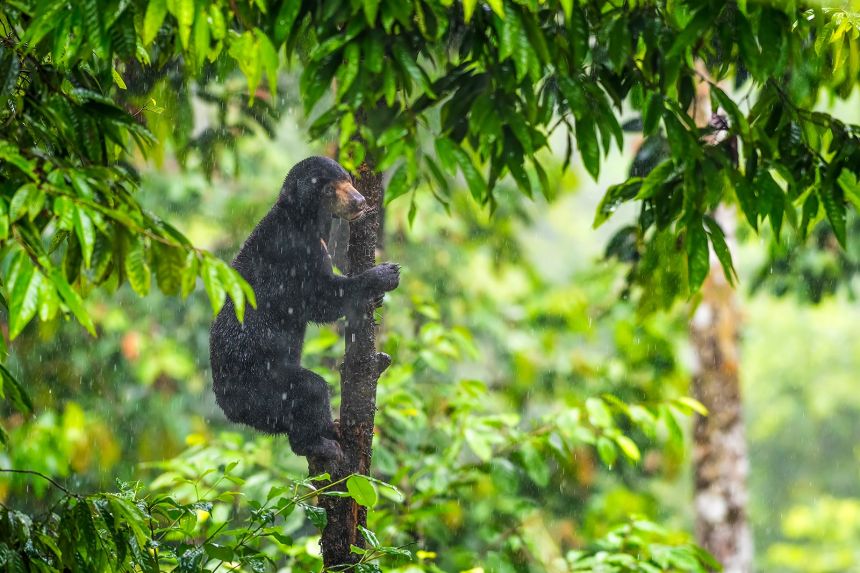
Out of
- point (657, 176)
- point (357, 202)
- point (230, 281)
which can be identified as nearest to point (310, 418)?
point (357, 202)

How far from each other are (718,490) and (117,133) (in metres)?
4.37

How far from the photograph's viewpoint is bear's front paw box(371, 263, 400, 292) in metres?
2.28

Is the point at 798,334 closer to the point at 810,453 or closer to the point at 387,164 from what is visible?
the point at 810,453

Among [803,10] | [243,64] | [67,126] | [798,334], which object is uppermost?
[798,334]

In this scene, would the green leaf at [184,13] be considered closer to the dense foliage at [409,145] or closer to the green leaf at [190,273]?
the dense foliage at [409,145]

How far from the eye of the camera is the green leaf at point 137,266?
1583 mm

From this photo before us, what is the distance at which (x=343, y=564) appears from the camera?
7.45ft

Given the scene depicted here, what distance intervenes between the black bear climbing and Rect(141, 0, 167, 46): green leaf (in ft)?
2.72

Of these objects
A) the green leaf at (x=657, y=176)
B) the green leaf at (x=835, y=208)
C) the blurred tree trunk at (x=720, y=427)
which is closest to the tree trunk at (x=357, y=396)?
the green leaf at (x=657, y=176)

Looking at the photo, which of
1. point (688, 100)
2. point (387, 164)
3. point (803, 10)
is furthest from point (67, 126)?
point (803, 10)

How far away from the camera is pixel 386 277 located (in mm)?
2283

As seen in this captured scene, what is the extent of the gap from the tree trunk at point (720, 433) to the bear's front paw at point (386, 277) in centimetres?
356

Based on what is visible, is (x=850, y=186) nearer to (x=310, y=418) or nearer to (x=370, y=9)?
(x=370, y=9)

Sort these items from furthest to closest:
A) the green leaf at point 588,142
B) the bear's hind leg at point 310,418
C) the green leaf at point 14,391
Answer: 1. the bear's hind leg at point 310,418
2. the green leaf at point 588,142
3. the green leaf at point 14,391
